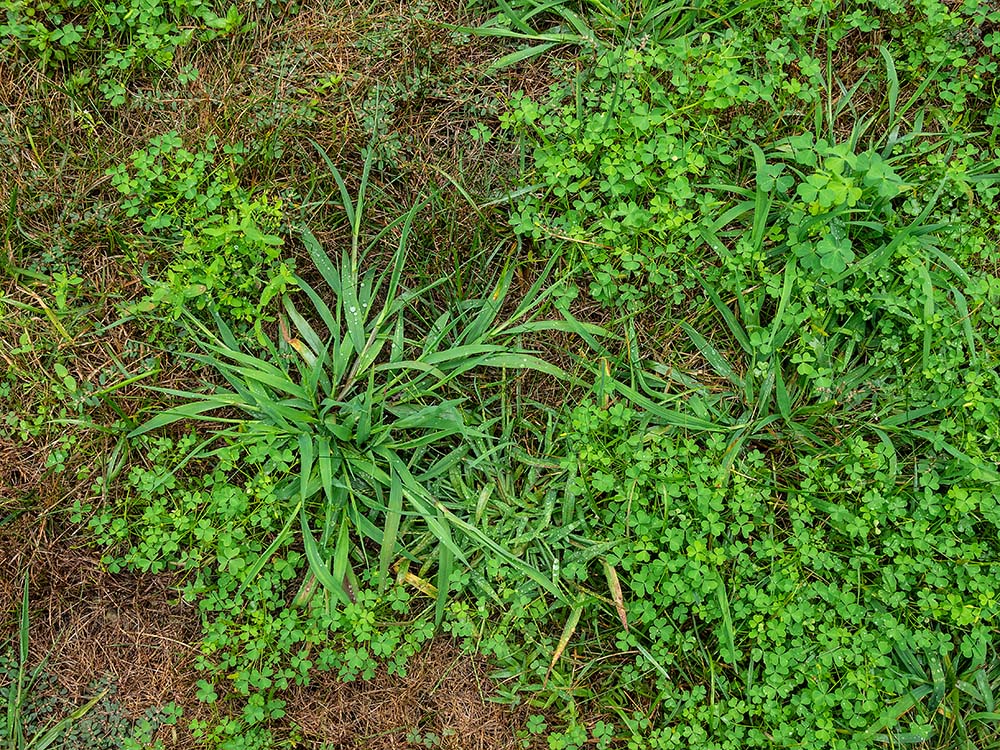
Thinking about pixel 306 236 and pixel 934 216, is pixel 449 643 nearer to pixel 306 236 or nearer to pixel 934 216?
pixel 306 236

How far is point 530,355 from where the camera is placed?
3027 millimetres

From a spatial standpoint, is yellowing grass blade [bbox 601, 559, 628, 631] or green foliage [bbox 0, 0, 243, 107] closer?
yellowing grass blade [bbox 601, 559, 628, 631]

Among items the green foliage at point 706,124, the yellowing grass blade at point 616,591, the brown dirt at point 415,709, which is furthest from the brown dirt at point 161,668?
the green foliage at point 706,124

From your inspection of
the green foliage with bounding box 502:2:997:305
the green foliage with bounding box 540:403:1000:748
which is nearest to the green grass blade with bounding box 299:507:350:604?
the green foliage with bounding box 540:403:1000:748

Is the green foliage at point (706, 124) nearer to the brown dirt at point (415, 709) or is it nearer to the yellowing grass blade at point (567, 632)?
the yellowing grass blade at point (567, 632)

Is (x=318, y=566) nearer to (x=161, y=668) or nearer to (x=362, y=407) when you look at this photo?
(x=362, y=407)

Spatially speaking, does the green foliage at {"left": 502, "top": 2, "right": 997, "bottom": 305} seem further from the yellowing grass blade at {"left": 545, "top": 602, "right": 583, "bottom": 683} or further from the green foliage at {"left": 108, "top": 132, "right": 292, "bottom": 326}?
the yellowing grass blade at {"left": 545, "top": 602, "right": 583, "bottom": 683}

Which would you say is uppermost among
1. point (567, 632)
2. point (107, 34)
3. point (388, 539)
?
point (107, 34)

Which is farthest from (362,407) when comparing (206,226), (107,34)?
(107,34)

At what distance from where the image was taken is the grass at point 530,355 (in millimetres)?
2854

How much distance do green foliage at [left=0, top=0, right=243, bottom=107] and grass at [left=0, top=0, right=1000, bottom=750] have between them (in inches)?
0.6

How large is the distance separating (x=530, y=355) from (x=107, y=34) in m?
2.10

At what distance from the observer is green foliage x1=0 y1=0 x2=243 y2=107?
119 inches

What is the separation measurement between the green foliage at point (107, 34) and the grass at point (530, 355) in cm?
2
